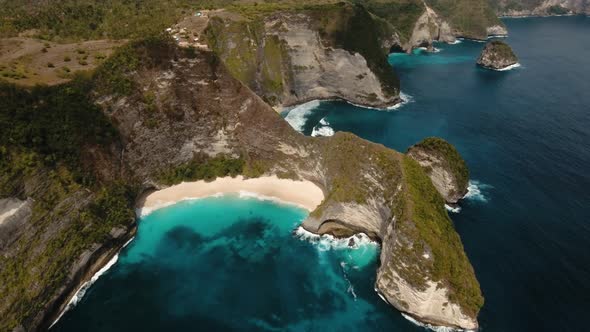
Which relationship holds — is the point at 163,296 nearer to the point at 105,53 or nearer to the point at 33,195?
the point at 33,195

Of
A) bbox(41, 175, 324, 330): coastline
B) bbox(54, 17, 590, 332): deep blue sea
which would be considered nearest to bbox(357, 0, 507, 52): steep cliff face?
bbox(54, 17, 590, 332): deep blue sea

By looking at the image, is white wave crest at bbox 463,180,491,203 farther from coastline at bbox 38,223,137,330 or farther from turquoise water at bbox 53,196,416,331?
coastline at bbox 38,223,137,330

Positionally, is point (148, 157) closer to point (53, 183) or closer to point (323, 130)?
point (53, 183)

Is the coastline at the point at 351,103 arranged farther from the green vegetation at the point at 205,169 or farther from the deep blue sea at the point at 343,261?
the green vegetation at the point at 205,169

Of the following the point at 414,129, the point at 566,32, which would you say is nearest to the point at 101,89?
the point at 414,129

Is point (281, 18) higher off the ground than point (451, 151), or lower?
higher

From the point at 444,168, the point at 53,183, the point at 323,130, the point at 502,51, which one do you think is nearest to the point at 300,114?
the point at 323,130
